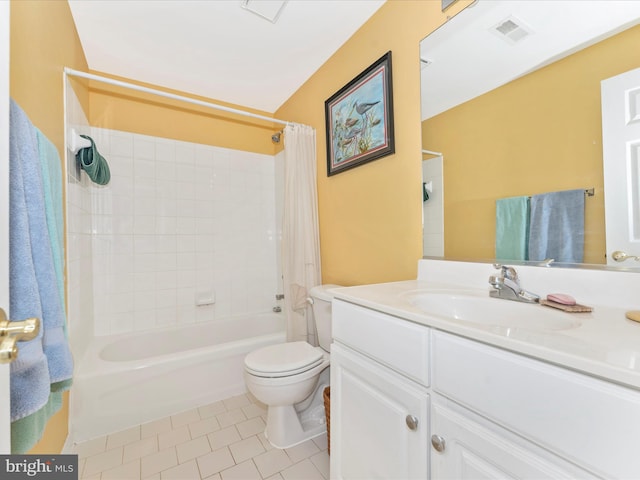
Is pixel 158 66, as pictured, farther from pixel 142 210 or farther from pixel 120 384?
pixel 120 384

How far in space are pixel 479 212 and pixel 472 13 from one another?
0.81 m

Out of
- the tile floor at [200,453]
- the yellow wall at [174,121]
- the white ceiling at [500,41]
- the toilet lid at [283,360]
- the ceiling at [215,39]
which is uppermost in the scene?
the ceiling at [215,39]

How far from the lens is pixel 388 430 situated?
823 mm

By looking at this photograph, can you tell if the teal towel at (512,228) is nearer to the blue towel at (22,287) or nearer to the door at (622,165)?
the door at (622,165)

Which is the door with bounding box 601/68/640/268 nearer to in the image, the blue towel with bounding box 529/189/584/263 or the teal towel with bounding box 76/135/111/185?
the blue towel with bounding box 529/189/584/263

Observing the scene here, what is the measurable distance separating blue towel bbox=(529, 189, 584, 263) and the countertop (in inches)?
2.9

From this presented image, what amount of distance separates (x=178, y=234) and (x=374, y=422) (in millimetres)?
2075

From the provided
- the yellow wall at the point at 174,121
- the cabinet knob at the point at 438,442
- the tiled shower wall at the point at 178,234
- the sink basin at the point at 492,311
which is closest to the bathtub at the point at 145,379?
the tiled shower wall at the point at 178,234

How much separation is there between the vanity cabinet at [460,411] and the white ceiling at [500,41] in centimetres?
102

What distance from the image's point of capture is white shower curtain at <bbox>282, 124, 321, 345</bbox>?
1955 millimetres

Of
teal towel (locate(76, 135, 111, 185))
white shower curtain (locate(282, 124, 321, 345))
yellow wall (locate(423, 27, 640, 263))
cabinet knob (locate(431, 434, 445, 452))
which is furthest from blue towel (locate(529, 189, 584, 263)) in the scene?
teal towel (locate(76, 135, 111, 185))

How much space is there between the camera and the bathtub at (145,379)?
152 centimetres

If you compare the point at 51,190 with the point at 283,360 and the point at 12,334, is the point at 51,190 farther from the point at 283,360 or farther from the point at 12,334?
the point at 283,360

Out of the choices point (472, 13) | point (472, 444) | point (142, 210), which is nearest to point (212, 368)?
point (142, 210)
